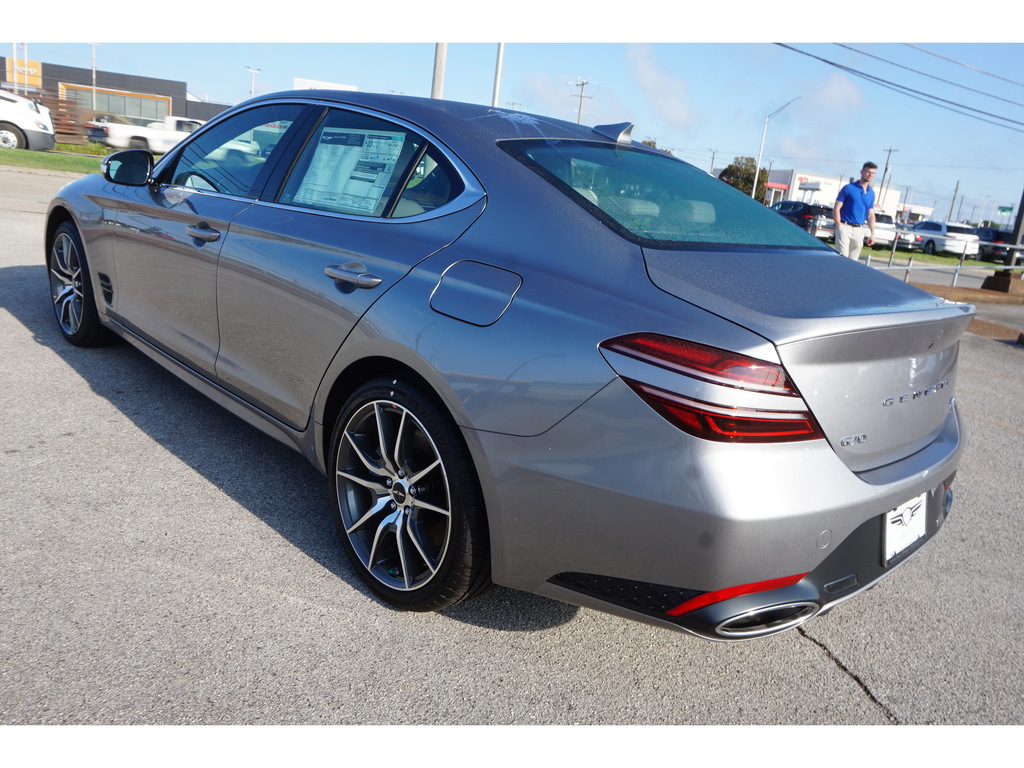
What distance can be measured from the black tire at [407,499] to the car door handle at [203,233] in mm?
1123

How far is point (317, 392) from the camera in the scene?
9.09 feet

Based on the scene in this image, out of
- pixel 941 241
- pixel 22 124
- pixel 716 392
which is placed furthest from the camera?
pixel 941 241

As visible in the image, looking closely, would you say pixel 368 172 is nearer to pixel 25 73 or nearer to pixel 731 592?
pixel 731 592

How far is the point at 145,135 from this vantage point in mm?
25844

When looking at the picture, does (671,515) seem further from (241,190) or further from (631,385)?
(241,190)

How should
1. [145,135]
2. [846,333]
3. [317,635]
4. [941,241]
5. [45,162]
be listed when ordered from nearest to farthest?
[846,333] < [317,635] < [45,162] < [145,135] < [941,241]

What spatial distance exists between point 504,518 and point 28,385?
3.28 metres

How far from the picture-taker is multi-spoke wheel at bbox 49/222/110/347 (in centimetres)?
461

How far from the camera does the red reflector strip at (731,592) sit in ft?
6.34

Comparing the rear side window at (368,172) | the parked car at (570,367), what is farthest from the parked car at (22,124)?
the rear side window at (368,172)

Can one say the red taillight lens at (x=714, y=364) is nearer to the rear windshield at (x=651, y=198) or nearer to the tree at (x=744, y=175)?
the rear windshield at (x=651, y=198)

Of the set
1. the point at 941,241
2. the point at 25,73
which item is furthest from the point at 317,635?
the point at 25,73

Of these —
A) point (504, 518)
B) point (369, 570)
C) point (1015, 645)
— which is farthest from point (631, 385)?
point (1015, 645)

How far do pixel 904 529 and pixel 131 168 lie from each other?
3.90 metres
